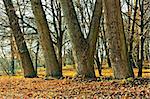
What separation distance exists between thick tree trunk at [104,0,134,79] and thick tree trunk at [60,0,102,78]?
2.14 metres

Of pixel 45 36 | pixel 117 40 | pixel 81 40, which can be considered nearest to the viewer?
pixel 117 40

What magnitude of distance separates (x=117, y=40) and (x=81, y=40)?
8.04ft

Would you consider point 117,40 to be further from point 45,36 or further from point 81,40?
point 45,36

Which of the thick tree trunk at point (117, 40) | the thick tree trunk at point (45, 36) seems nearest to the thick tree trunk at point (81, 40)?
the thick tree trunk at point (117, 40)

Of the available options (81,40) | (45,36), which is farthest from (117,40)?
(45,36)

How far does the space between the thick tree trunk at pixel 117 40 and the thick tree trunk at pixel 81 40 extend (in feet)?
7.02

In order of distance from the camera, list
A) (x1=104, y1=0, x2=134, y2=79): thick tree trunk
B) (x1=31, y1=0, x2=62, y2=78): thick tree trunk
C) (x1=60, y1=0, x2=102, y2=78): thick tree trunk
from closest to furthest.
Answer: (x1=104, y1=0, x2=134, y2=79): thick tree trunk < (x1=60, y1=0, x2=102, y2=78): thick tree trunk < (x1=31, y1=0, x2=62, y2=78): thick tree trunk

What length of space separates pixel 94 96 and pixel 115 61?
13.0 feet

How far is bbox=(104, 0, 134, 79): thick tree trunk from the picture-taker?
13242 millimetres

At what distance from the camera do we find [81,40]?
50.9 ft

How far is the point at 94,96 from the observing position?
392 inches

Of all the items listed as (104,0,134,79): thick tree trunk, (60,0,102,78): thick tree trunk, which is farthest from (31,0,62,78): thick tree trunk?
(104,0,134,79): thick tree trunk

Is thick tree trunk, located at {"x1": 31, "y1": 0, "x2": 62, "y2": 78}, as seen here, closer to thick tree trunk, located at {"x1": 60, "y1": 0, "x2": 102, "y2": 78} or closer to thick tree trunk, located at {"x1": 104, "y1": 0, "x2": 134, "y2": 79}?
thick tree trunk, located at {"x1": 60, "y1": 0, "x2": 102, "y2": 78}

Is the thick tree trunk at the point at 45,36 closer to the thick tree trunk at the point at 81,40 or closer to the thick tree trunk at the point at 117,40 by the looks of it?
the thick tree trunk at the point at 81,40
